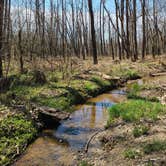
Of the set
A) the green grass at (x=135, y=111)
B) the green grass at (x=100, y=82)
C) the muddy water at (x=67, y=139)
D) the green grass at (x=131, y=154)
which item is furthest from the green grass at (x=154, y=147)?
the green grass at (x=100, y=82)

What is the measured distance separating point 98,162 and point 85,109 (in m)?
5.75

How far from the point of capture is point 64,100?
1243 cm

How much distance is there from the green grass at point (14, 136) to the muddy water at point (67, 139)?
202 millimetres

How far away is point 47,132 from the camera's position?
9.21m

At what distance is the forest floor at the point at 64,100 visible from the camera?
23.0 feet

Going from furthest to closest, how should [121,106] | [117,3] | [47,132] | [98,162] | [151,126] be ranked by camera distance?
[117,3] < [121,106] < [47,132] < [151,126] < [98,162]

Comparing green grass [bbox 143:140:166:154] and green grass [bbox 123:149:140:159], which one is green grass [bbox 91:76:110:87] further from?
green grass [bbox 123:149:140:159]

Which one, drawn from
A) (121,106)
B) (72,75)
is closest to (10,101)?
(121,106)

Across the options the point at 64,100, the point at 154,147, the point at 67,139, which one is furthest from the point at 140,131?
the point at 64,100

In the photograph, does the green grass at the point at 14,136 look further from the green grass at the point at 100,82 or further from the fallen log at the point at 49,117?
the green grass at the point at 100,82

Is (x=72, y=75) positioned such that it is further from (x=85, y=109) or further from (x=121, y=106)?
(x=121, y=106)

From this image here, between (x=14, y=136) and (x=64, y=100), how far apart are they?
181 inches

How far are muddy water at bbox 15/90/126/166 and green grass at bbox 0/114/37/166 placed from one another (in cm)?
20

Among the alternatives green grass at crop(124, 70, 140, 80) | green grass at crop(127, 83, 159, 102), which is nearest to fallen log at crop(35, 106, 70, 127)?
green grass at crop(127, 83, 159, 102)
